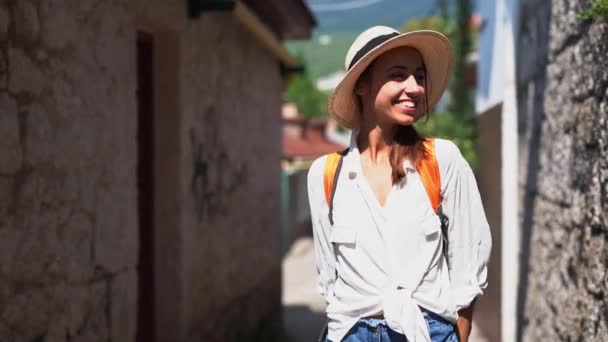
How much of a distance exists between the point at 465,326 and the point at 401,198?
0.42m

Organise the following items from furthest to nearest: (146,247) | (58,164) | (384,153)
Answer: (146,247) → (58,164) → (384,153)

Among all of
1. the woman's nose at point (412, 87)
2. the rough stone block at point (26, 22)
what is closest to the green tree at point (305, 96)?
the rough stone block at point (26, 22)

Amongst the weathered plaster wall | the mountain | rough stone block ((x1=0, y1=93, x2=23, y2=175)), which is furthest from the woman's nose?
the mountain

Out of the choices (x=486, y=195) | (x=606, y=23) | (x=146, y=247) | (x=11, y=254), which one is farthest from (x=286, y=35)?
(x=11, y=254)

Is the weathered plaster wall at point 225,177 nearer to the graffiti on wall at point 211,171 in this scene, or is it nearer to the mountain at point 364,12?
the graffiti on wall at point 211,171

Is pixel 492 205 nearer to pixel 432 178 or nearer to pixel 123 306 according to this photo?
pixel 123 306

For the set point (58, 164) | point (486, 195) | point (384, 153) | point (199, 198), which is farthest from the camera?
point (486, 195)

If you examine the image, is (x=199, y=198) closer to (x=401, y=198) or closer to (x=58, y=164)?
(x=58, y=164)

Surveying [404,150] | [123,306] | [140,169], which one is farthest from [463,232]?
[140,169]

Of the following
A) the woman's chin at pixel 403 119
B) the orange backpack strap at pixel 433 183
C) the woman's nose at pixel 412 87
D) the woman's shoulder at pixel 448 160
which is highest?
the woman's nose at pixel 412 87

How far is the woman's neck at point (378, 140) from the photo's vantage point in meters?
2.63

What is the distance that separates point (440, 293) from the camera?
246 cm

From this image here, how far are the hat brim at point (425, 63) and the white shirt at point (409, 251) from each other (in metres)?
0.31

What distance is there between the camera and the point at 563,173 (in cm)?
415
